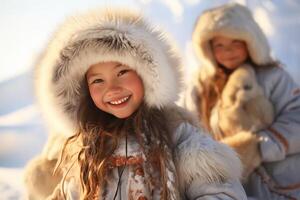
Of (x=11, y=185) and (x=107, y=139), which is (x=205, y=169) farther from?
(x=11, y=185)

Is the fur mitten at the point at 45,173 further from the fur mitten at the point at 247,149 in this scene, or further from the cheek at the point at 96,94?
the fur mitten at the point at 247,149

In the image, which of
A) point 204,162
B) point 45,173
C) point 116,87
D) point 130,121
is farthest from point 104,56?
point 45,173

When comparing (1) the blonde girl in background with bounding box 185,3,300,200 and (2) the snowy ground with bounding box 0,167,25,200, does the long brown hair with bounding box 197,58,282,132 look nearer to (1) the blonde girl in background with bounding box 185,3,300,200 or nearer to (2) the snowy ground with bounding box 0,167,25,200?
(1) the blonde girl in background with bounding box 185,3,300,200

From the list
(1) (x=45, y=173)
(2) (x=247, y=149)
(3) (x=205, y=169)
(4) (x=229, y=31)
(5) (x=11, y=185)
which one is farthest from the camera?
(5) (x=11, y=185)

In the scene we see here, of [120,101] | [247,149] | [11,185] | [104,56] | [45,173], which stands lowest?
[11,185]

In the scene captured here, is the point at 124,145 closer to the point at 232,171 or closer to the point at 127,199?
the point at 127,199

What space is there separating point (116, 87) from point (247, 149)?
0.86 meters

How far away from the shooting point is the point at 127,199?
3.93ft

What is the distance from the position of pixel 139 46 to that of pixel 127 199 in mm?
377

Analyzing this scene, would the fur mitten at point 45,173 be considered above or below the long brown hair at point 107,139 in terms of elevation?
below

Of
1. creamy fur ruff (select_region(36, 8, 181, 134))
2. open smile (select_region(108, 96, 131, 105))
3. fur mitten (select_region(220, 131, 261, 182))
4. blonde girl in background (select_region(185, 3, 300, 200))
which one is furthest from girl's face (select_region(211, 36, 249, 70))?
open smile (select_region(108, 96, 131, 105))

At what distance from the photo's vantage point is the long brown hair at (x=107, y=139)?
3.97ft

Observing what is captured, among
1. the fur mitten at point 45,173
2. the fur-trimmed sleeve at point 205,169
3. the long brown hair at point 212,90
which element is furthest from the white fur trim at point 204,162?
the long brown hair at point 212,90

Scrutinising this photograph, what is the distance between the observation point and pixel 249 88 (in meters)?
1.99
